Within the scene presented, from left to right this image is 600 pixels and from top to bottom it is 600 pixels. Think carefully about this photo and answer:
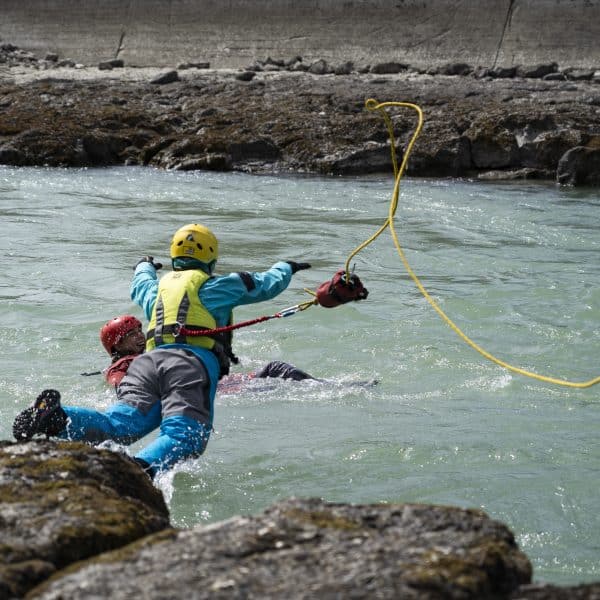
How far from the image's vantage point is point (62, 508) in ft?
12.0

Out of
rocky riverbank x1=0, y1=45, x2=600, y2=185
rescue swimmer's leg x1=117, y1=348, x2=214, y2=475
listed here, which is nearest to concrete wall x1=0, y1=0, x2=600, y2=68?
rocky riverbank x1=0, y1=45, x2=600, y2=185

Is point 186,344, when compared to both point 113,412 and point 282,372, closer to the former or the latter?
point 113,412

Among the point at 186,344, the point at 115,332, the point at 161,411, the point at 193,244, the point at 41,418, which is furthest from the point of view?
the point at 115,332

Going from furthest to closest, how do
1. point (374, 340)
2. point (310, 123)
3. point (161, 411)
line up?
point (310, 123) → point (374, 340) → point (161, 411)

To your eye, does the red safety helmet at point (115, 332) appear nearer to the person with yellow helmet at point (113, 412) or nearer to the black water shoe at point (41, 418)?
the person with yellow helmet at point (113, 412)

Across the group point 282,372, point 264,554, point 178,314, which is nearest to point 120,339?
point 282,372

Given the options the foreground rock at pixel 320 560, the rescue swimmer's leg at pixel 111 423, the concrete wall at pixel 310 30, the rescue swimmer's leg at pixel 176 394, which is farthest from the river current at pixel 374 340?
the concrete wall at pixel 310 30

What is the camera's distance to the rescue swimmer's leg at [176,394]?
5.99 meters

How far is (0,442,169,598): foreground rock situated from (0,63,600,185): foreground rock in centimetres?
1567

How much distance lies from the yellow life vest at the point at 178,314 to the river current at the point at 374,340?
0.76 metres

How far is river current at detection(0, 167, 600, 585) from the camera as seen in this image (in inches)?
239

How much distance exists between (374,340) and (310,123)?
12.9 m

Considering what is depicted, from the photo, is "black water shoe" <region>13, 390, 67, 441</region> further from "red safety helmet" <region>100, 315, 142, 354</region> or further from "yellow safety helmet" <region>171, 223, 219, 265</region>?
"red safety helmet" <region>100, 315, 142, 354</region>

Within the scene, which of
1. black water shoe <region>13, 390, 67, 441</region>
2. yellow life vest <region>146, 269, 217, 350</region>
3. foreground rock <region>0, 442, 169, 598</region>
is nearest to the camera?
foreground rock <region>0, 442, 169, 598</region>
